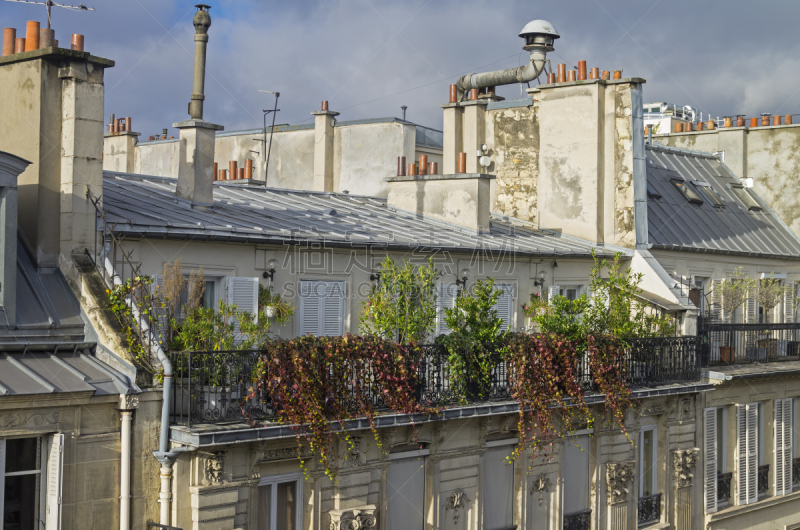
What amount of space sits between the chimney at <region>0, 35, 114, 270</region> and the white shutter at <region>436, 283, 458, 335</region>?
6.48 meters

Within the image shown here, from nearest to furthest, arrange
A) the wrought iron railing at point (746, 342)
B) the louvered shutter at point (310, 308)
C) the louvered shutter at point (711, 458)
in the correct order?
the louvered shutter at point (310, 308) → the wrought iron railing at point (746, 342) → the louvered shutter at point (711, 458)

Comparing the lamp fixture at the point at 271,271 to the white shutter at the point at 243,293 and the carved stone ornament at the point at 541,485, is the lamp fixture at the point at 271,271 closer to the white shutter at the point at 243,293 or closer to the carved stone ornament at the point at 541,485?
the white shutter at the point at 243,293

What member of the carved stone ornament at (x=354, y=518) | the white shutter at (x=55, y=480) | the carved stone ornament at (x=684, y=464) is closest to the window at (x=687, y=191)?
the carved stone ornament at (x=684, y=464)

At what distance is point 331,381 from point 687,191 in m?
15.3

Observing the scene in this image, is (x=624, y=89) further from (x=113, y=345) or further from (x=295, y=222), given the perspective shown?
(x=113, y=345)

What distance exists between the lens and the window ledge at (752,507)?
865 inches

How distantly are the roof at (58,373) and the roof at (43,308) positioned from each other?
185mm

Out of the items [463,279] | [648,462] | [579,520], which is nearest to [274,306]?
[463,279]

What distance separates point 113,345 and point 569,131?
42.4 feet

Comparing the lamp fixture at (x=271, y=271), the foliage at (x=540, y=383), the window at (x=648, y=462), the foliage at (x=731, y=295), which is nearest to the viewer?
the lamp fixture at (x=271, y=271)

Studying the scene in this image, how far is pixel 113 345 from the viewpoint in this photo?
12508 millimetres

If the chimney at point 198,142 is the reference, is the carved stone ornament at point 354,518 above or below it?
below

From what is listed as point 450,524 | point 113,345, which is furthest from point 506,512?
point 113,345

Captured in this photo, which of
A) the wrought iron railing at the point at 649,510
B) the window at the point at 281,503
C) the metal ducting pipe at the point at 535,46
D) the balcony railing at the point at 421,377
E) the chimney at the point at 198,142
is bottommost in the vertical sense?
the wrought iron railing at the point at 649,510
